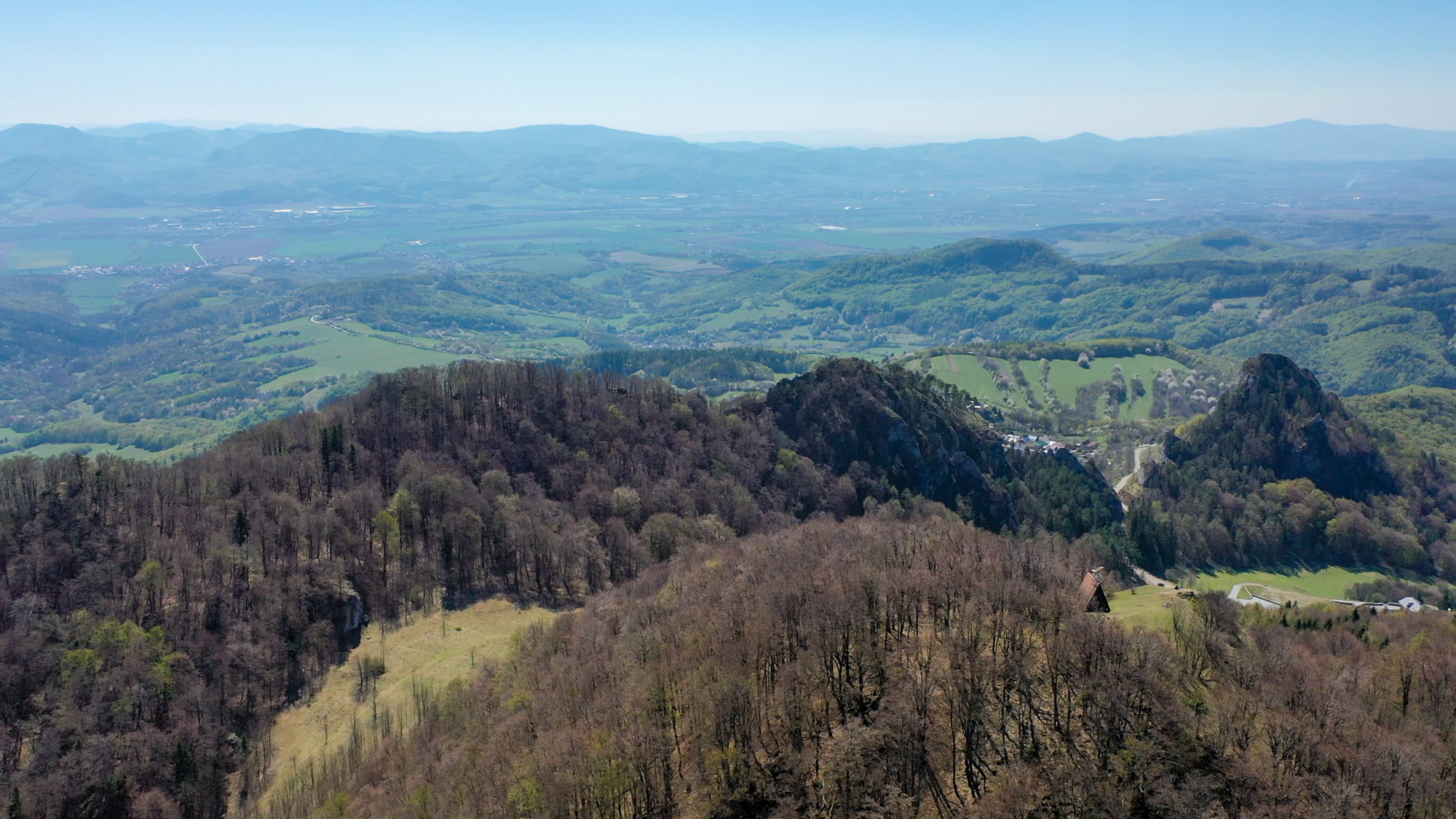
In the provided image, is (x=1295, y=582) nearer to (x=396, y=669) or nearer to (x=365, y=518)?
(x=396, y=669)

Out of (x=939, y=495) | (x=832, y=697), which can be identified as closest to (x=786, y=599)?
(x=832, y=697)

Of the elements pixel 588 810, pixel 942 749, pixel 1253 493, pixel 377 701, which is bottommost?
pixel 1253 493

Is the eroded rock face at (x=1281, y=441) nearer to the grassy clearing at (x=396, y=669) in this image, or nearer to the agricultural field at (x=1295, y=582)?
the agricultural field at (x=1295, y=582)

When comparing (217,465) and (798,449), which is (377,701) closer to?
(217,465)

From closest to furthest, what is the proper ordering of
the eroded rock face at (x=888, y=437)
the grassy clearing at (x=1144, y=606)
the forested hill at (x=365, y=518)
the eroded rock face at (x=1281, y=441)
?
the grassy clearing at (x=1144, y=606)
the forested hill at (x=365, y=518)
the eroded rock face at (x=888, y=437)
the eroded rock face at (x=1281, y=441)

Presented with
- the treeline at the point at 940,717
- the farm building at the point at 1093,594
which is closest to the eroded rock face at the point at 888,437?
the farm building at the point at 1093,594

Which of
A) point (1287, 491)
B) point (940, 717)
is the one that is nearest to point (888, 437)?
point (1287, 491)
